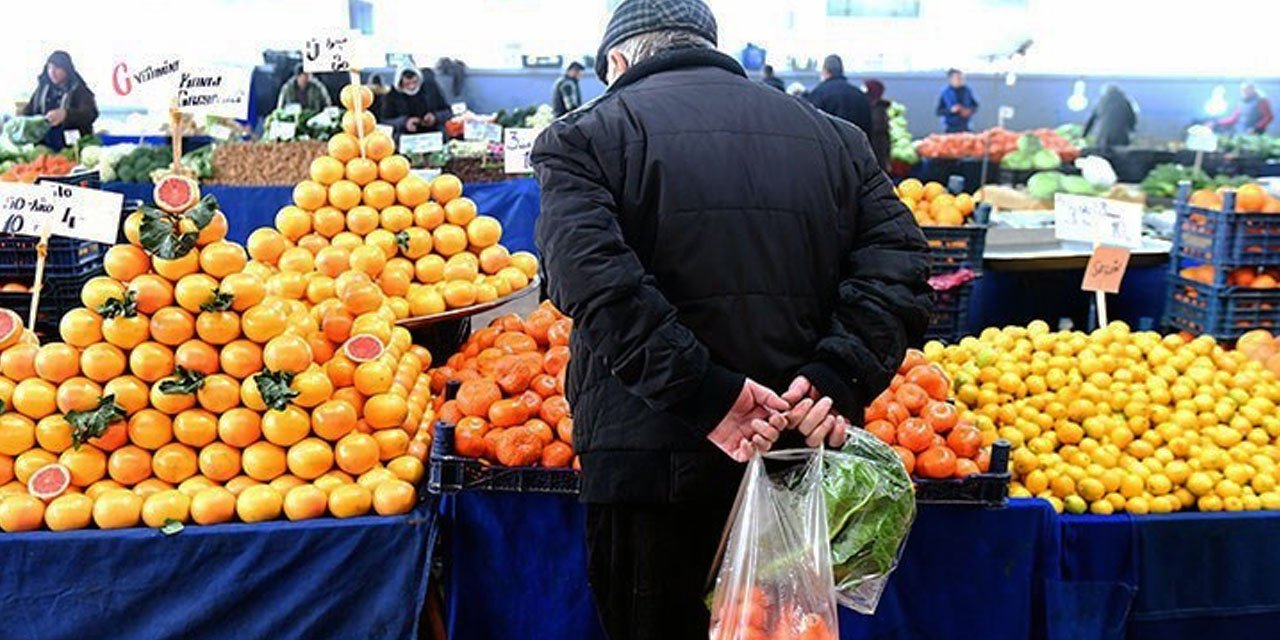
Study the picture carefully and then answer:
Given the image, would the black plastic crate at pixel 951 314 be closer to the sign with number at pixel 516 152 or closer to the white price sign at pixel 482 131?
the sign with number at pixel 516 152

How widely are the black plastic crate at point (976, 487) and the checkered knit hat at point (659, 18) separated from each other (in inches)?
47.3

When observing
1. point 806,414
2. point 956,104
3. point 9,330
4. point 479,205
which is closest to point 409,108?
point 479,205

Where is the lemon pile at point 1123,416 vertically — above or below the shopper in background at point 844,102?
below

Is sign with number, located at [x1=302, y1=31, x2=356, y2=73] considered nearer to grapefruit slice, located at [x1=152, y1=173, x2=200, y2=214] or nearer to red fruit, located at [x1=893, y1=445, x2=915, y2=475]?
grapefruit slice, located at [x1=152, y1=173, x2=200, y2=214]

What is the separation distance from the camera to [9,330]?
96.0 inches

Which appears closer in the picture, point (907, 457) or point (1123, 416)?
point (907, 457)

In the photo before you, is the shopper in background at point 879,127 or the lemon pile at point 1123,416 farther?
the shopper in background at point 879,127

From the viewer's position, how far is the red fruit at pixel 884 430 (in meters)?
2.50

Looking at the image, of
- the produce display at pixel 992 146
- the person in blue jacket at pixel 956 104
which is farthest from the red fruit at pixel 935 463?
the person in blue jacket at pixel 956 104

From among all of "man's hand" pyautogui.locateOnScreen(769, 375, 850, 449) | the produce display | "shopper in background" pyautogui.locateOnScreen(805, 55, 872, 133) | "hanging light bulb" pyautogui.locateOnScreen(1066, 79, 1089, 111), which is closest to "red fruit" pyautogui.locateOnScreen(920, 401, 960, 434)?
"man's hand" pyautogui.locateOnScreen(769, 375, 850, 449)

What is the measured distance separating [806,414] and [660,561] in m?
0.41

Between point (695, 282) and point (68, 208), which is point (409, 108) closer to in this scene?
point (68, 208)

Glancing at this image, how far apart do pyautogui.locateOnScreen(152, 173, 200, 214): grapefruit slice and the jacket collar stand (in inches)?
43.4

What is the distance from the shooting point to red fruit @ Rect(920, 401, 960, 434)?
2.59 m
